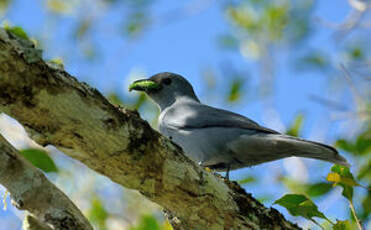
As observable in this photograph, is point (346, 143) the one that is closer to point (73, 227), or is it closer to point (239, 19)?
point (73, 227)

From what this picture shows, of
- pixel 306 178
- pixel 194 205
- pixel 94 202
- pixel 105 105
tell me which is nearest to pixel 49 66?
pixel 105 105

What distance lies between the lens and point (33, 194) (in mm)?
2838

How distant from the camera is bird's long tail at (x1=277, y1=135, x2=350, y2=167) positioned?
15.1ft

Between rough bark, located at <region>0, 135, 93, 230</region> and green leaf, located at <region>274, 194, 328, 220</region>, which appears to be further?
green leaf, located at <region>274, 194, 328, 220</region>

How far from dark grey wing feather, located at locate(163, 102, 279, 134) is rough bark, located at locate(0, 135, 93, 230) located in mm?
2702

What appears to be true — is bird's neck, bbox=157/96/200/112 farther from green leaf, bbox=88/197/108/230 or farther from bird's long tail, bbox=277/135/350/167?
bird's long tail, bbox=277/135/350/167

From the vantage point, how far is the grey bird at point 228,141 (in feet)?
15.8

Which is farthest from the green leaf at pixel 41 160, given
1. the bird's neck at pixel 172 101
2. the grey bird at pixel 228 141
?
the bird's neck at pixel 172 101

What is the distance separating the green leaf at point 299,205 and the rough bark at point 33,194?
141cm

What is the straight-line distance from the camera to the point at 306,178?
779cm

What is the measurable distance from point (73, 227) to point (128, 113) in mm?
724

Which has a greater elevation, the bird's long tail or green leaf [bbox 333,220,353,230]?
the bird's long tail

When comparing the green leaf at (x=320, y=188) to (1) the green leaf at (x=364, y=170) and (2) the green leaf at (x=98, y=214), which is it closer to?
(1) the green leaf at (x=364, y=170)

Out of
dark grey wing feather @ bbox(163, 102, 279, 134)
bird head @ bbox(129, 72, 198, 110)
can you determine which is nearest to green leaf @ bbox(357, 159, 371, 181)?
dark grey wing feather @ bbox(163, 102, 279, 134)
